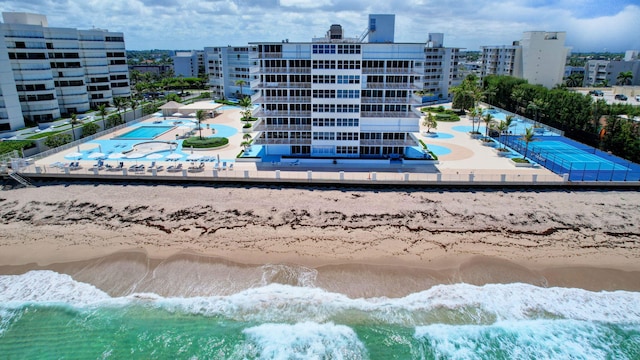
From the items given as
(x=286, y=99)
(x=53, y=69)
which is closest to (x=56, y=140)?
(x=53, y=69)

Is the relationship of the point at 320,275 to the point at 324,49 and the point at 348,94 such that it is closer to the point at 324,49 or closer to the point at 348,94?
the point at 348,94

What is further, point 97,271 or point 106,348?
point 97,271

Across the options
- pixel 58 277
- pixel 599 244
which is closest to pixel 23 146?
pixel 58 277

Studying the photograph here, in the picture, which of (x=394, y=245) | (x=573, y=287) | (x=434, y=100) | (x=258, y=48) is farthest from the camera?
(x=434, y=100)

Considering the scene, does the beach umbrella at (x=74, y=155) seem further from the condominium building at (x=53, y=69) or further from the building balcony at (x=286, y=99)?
the building balcony at (x=286, y=99)

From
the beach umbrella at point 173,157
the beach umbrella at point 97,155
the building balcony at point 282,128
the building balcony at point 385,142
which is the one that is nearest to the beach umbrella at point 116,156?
the beach umbrella at point 97,155

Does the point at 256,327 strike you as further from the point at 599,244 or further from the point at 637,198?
the point at 637,198
